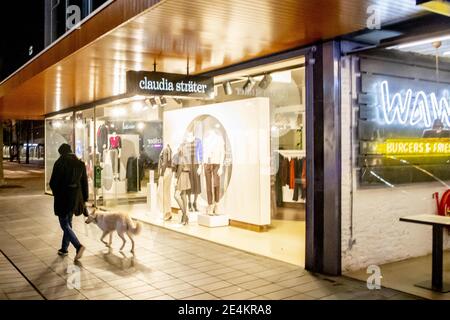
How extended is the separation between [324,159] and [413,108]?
1.98 meters

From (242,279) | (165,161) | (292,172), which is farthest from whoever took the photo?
(292,172)

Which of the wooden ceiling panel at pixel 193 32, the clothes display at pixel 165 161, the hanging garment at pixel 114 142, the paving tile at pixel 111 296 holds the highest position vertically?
the wooden ceiling panel at pixel 193 32

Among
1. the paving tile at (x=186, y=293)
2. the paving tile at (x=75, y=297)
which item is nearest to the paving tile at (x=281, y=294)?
the paving tile at (x=186, y=293)

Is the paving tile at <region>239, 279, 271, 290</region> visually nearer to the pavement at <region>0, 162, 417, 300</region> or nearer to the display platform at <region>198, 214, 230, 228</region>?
the pavement at <region>0, 162, 417, 300</region>

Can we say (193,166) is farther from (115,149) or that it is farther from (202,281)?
(115,149)

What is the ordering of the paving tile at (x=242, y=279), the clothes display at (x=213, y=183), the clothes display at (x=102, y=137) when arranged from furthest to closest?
the clothes display at (x=102, y=137) → the clothes display at (x=213, y=183) → the paving tile at (x=242, y=279)

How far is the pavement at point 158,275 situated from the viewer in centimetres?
551

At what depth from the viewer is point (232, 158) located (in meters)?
10.4

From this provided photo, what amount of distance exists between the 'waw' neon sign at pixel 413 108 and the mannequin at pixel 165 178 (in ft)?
A: 17.4

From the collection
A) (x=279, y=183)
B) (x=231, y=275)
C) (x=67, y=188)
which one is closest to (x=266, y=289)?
(x=231, y=275)

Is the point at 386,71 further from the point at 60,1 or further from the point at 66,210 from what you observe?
the point at 60,1

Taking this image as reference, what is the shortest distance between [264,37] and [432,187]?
3.83m

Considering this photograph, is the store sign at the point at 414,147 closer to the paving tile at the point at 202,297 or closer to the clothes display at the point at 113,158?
the paving tile at the point at 202,297

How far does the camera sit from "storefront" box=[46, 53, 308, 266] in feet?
26.1
